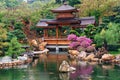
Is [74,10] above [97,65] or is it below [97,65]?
above

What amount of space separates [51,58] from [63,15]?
12.9m

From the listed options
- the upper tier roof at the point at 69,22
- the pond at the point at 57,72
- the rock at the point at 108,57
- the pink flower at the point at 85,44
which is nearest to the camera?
the pond at the point at 57,72

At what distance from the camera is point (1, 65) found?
30750 millimetres

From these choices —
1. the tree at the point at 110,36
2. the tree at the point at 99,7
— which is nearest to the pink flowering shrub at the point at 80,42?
the tree at the point at 110,36

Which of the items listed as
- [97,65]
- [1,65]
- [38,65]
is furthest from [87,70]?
[1,65]

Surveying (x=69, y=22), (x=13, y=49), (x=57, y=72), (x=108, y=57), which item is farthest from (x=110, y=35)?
(x=69, y=22)

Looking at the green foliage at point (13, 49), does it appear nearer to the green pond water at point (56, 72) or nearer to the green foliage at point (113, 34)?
the green pond water at point (56, 72)

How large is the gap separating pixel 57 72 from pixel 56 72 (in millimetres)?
87

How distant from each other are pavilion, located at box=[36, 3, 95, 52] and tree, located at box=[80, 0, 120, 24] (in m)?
1.84

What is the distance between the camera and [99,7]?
153ft

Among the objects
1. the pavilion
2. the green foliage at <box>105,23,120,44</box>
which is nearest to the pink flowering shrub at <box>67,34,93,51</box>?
the green foliage at <box>105,23,120,44</box>

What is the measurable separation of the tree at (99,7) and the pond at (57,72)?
1572 cm

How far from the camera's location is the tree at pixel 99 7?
46000mm

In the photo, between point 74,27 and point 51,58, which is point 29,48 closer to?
point 51,58
